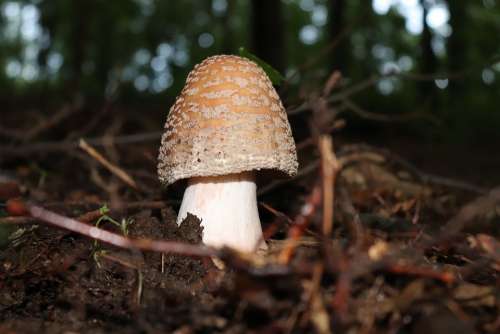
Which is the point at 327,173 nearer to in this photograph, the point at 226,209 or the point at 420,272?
the point at 420,272

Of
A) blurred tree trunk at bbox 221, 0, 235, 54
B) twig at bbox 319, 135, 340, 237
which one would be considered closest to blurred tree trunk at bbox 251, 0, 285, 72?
twig at bbox 319, 135, 340, 237

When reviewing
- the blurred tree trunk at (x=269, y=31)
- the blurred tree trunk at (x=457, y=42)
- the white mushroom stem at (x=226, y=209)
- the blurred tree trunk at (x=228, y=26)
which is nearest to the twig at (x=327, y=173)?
the white mushroom stem at (x=226, y=209)

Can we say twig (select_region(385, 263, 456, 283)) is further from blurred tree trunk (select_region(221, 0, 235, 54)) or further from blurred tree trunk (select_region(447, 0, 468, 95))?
blurred tree trunk (select_region(221, 0, 235, 54))

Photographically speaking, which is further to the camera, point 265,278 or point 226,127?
point 226,127

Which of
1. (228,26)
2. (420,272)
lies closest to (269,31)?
(420,272)

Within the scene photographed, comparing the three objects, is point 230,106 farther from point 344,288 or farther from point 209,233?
point 344,288

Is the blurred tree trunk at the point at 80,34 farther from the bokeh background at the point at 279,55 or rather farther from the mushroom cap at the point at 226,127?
the mushroom cap at the point at 226,127
